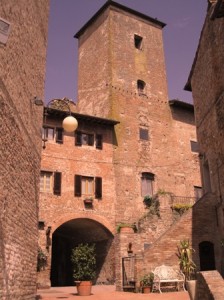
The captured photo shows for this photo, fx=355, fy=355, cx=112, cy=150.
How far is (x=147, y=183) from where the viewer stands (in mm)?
22906

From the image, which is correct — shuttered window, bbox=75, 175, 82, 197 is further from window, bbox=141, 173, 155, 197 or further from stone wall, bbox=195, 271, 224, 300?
stone wall, bbox=195, 271, 224, 300

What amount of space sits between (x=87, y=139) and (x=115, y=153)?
1986 mm

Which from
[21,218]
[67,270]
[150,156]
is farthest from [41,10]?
[67,270]

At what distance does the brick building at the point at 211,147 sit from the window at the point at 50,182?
789 cm

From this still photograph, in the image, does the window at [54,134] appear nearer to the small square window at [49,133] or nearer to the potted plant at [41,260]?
the small square window at [49,133]

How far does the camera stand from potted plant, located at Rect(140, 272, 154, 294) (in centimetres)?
1378

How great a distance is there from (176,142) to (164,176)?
9.83 feet

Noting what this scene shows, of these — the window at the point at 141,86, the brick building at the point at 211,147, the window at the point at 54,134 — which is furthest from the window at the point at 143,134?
the brick building at the point at 211,147

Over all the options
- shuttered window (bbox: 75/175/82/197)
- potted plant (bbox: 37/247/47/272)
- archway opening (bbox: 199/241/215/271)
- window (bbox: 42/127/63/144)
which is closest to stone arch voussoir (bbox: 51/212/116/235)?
shuttered window (bbox: 75/175/82/197)

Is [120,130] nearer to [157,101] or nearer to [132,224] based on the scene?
[157,101]

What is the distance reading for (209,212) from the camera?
1580cm

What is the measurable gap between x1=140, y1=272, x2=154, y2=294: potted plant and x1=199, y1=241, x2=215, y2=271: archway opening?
286 cm

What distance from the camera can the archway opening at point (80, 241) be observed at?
20.4 m

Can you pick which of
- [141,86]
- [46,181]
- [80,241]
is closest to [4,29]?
[46,181]
